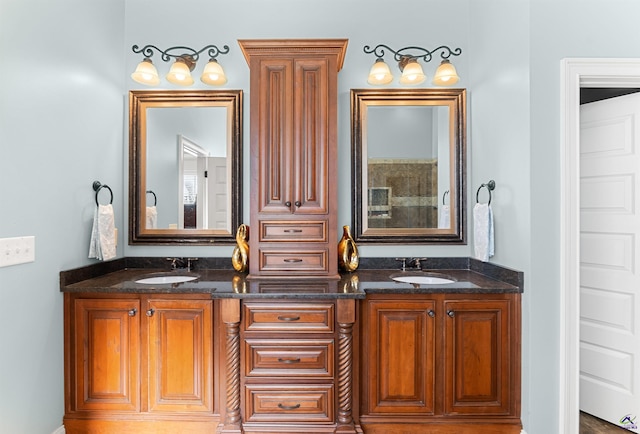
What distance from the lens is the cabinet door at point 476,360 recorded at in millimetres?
1975

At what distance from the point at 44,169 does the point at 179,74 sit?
0.98 meters

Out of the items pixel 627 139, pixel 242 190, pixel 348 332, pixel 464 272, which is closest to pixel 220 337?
pixel 348 332

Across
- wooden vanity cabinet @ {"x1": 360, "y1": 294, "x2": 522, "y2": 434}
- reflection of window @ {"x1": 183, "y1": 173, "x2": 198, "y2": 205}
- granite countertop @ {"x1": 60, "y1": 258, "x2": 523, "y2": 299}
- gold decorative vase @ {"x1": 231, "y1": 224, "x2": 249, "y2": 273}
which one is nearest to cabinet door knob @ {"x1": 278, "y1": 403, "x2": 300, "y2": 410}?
wooden vanity cabinet @ {"x1": 360, "y1": 294, "x2": 522, "y2": 434}

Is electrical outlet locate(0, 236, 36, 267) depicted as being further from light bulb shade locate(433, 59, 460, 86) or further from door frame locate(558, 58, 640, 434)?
door frame locate(558, 58, 640, 434)

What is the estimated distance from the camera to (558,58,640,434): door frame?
6.12ft

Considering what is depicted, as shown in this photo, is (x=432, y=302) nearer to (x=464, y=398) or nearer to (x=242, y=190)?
(x=464, y=398)

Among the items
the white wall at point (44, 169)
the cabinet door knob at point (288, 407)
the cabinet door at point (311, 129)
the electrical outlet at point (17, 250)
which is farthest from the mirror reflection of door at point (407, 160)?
the electrical outlet at point (17, 250)

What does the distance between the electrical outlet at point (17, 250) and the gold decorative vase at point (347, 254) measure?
5.33 ft

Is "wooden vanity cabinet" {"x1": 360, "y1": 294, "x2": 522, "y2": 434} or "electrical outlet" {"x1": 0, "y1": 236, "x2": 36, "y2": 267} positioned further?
"wooden vanity cabinet" {"x1": 360, "y1": 294, "x2": 522, "y2": 434}

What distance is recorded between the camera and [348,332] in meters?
1.92

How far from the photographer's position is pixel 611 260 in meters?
2.20

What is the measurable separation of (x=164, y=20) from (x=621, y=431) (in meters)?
3.82

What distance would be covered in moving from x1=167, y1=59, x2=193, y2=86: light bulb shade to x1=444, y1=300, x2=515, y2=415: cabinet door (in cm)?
208

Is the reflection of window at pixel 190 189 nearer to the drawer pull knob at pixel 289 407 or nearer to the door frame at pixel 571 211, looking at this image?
the drawer pull knob at pixel 289 407
